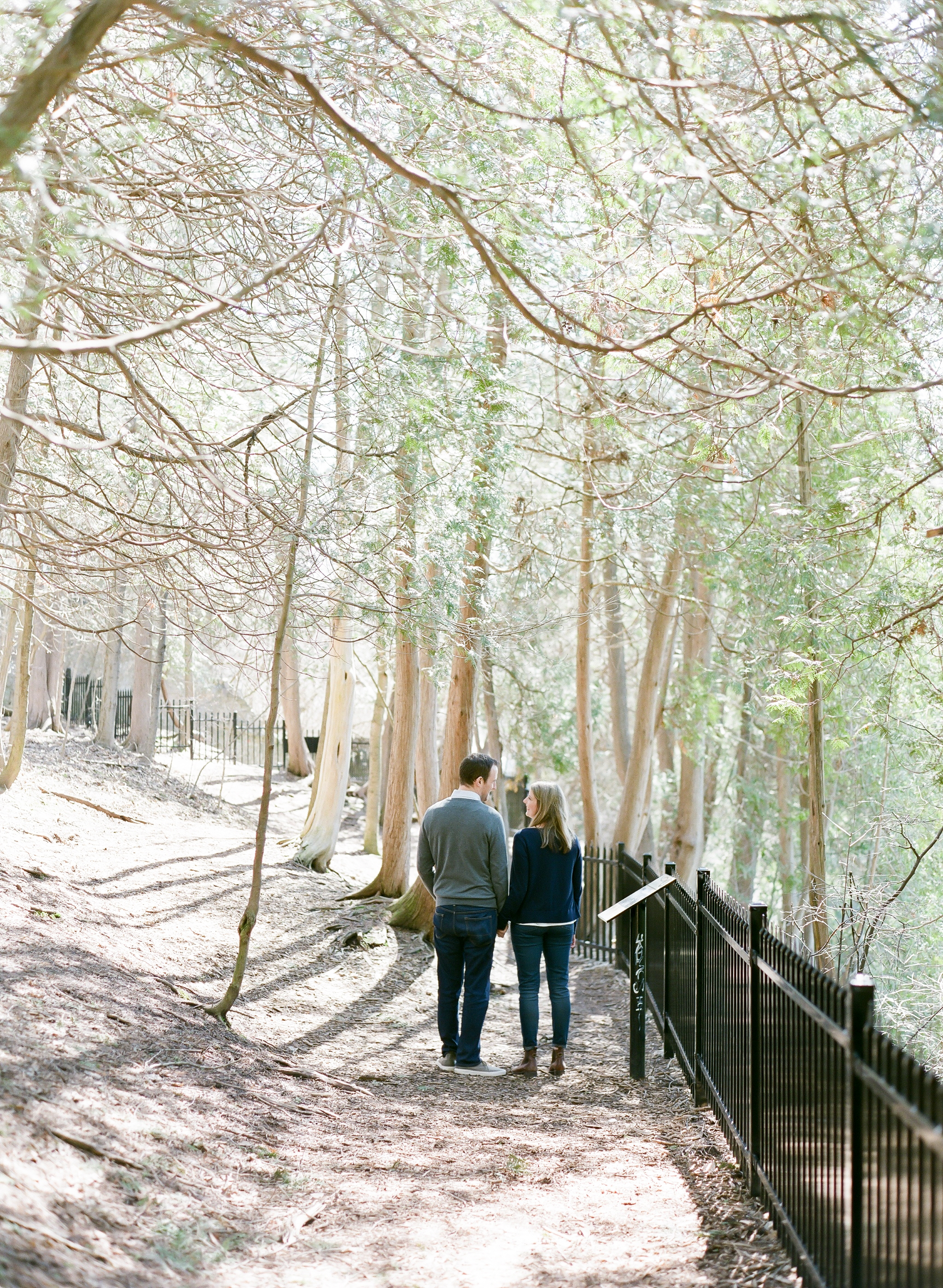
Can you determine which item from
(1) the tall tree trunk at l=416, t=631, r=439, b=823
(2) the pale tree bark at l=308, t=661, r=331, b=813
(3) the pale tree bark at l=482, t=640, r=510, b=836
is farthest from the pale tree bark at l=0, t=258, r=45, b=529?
(2) the pale tree bark at l=308, t=661, r=331, b=813

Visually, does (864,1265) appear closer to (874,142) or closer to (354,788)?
(874,142)

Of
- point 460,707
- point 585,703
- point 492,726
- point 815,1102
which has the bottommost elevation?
point 815,1102

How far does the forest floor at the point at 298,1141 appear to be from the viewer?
3961 millimetres

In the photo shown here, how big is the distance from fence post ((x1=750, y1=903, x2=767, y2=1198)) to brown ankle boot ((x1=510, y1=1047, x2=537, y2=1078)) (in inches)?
114

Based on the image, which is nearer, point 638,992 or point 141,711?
point 638,992

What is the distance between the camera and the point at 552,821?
7.20 metres

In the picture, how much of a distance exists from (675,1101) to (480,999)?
137cm

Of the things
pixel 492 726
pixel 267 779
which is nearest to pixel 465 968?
pixel 267 779

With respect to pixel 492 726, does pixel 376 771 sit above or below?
below

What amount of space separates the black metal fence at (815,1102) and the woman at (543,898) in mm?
888

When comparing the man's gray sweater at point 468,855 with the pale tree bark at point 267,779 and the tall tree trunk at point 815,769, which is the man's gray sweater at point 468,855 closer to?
the pale tree bark at point 267,779

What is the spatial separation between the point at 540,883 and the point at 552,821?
1.41 feet

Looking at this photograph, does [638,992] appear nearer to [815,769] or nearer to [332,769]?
[815,769]

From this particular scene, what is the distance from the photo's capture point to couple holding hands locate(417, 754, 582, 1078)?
7238 mm
